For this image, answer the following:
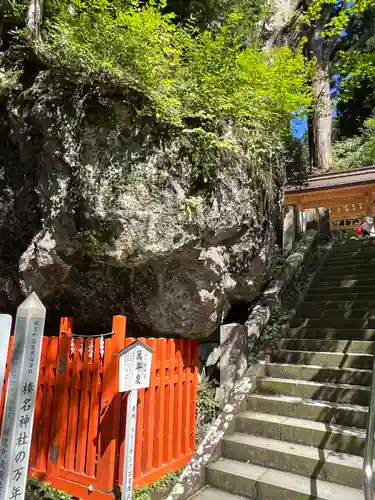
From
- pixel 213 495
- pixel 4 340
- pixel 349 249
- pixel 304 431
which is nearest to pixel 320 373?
pixel 304 431

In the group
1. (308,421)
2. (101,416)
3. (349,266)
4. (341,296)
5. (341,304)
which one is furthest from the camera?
(349,266)

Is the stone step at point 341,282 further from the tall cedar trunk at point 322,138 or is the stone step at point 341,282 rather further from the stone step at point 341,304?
the tall cedar trunk at point 322,138

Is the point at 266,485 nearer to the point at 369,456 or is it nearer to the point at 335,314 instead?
the point at 369,456

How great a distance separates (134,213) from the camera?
15.0 feet

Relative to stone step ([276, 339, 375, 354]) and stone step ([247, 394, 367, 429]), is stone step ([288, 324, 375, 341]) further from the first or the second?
stone step ([247, 394, 367, 429])

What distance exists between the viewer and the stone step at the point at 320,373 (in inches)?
193

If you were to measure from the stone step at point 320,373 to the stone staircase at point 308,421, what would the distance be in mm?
13

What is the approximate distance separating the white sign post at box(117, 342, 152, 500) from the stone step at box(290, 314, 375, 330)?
364 cm

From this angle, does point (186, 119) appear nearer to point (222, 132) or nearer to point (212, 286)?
point (222, 132)

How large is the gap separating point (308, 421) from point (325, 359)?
1124 millimetres

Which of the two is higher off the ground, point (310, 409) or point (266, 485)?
point (310, 409)

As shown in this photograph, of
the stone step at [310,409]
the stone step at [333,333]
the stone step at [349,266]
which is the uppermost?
the stone step at [349,266]

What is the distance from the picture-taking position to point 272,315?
689 cm

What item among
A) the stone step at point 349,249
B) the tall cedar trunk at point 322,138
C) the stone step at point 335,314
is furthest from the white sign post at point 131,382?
the tall cedar trunk at point 322,138
